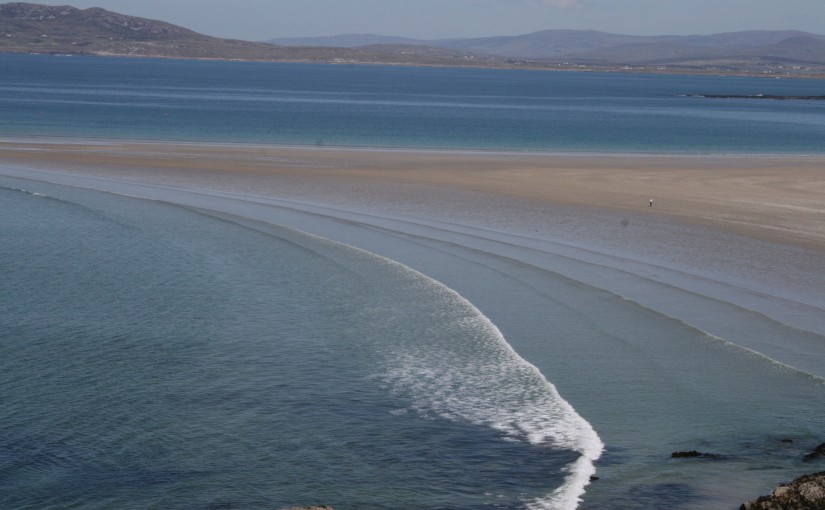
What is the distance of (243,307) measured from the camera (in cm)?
1617

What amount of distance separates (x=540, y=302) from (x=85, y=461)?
8.82 m

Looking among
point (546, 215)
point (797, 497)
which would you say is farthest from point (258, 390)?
point (546, 215)

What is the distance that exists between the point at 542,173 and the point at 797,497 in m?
28.9

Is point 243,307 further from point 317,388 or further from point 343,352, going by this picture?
point 317,388

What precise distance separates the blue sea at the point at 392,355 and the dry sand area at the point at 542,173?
261 centimetres

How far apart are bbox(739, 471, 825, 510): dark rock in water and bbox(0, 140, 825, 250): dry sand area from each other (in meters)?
14.8

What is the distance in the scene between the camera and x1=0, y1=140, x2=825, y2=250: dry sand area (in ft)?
89.4

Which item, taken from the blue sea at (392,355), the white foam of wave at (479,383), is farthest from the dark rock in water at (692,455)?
the white foam of wave at (479,383)

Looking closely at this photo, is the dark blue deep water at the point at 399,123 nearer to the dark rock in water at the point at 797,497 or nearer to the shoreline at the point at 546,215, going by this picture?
the shoreline at the point at 546,215

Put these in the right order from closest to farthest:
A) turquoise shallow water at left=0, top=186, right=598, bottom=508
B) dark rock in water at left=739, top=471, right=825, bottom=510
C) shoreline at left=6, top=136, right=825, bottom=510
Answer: dark rock in water at left=739, top=471, right=825, bottom=510 < turquoise shallow water at left=0, top=186, right=598, bottom=508 < shoreline at left=6, top=136, right=825, bottom=510

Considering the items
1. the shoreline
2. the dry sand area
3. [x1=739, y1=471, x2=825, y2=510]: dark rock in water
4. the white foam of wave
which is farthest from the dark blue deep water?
[x1=739, y1=471, x2=825, y2=510]: dark rock in water

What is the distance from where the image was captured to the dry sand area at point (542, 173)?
89.4 ft

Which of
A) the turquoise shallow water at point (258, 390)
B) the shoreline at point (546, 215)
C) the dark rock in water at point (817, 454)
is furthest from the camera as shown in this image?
the shoreline at point (546, 215)

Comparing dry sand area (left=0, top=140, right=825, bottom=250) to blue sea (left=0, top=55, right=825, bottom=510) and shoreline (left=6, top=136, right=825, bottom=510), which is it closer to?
shoreline (left=6, top=136, right=825, bottom=510)
